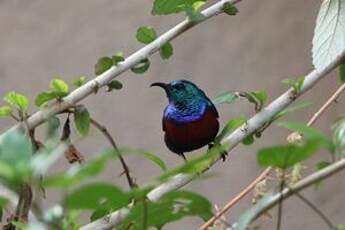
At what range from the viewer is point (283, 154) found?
35 centimetres

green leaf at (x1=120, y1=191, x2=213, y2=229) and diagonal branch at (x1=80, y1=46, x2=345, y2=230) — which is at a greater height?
diagonal branch at (x1=80, y1=46, x2=345, y2=230)

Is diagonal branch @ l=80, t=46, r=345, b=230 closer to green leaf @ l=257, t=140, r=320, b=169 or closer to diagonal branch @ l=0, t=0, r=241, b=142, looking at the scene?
diagonal branch @ l=0, t=0, r=241, b=142

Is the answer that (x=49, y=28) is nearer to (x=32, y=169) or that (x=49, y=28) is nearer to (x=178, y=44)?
(x=178, y=44)

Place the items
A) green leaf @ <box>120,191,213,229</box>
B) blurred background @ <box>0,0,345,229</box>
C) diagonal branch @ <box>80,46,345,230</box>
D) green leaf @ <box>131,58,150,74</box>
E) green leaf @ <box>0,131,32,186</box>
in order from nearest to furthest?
green leaf @ <box>0,131,32,186</box> < green leaf @ <box>120,191,213,229</box> < diagonal branch @ <box>80,46,345,230</box> < green leaf @ <box>131,58,150,74</box> < blurred background @ <box>0,0,345,229</box>

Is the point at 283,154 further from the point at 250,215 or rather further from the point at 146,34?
the point at 146,34

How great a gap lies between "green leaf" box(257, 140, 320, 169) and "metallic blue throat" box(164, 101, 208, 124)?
311 millimetres

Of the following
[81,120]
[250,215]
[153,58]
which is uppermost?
[153,58]

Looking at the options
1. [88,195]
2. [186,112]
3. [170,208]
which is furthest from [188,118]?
[88,195]

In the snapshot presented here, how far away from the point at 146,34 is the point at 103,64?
0.05 m

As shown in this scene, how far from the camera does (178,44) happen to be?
1.63m

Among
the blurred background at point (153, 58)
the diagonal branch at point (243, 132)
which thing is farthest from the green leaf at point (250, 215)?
the blurred background at point (153, 58)

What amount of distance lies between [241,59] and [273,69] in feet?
0.23

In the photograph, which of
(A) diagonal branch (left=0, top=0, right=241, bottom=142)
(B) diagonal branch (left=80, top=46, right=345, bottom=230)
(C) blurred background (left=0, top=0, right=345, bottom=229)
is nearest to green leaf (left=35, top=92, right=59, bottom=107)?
(A) diagonal branch (left=0, top=0, right=241, bottom=142)

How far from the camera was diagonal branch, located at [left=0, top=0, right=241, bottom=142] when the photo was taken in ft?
2.10
